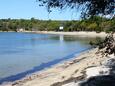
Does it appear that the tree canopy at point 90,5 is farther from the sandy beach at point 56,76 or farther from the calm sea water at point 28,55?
the calm sea water at point 28,55

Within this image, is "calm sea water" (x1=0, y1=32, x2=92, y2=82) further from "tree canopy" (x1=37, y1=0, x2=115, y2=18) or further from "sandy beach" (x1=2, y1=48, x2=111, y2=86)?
"tree canopy" (x1=37, y1=0, x2=115, y2=18)

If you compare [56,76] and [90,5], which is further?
[56,76]

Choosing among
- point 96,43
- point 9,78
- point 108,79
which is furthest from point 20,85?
point 96,43

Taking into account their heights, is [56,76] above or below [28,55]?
above

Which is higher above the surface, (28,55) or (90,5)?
(90,5)

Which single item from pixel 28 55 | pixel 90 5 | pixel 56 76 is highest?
pixel 90 5

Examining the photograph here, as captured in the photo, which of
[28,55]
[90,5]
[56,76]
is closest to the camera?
[90,5]

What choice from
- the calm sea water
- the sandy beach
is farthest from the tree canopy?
the calm sea water

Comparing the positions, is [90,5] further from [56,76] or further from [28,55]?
[28,55]

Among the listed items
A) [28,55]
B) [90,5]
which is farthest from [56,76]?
[28,55]

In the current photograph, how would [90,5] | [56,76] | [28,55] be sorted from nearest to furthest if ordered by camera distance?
[90,5]
[56,76]
[28,55]

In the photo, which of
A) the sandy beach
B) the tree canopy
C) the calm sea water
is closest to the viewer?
the tree canopy

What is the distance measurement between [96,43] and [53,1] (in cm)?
200

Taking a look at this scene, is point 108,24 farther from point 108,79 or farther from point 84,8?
point 108,79
